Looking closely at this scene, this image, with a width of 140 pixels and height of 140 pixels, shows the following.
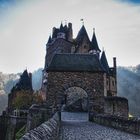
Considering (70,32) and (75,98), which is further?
(70,32)

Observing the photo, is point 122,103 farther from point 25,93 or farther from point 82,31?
point 82,31

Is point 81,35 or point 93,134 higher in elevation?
point 81,35

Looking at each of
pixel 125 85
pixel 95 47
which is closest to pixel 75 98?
pixel 95 47

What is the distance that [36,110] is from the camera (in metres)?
15.3

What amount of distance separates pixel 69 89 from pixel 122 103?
5.21 metres

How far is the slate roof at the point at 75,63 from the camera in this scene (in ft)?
83.4

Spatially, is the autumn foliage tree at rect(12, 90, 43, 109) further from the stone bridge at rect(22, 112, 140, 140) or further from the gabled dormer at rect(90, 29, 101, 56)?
the stone bridge at rect(22, 112, 140, 140)

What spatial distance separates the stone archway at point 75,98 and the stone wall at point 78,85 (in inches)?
15.5

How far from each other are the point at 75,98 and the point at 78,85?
4.19ft

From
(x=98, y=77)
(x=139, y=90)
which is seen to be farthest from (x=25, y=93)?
(x=139, y=90)

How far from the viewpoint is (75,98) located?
25188 millimetres

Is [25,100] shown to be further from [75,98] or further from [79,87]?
[79,87]

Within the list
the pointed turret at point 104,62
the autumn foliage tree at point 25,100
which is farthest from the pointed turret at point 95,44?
the autumn foliage tree at point 25,100

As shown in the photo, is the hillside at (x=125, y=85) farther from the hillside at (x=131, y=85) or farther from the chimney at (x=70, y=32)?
the chimney at (x=70, y=32)
